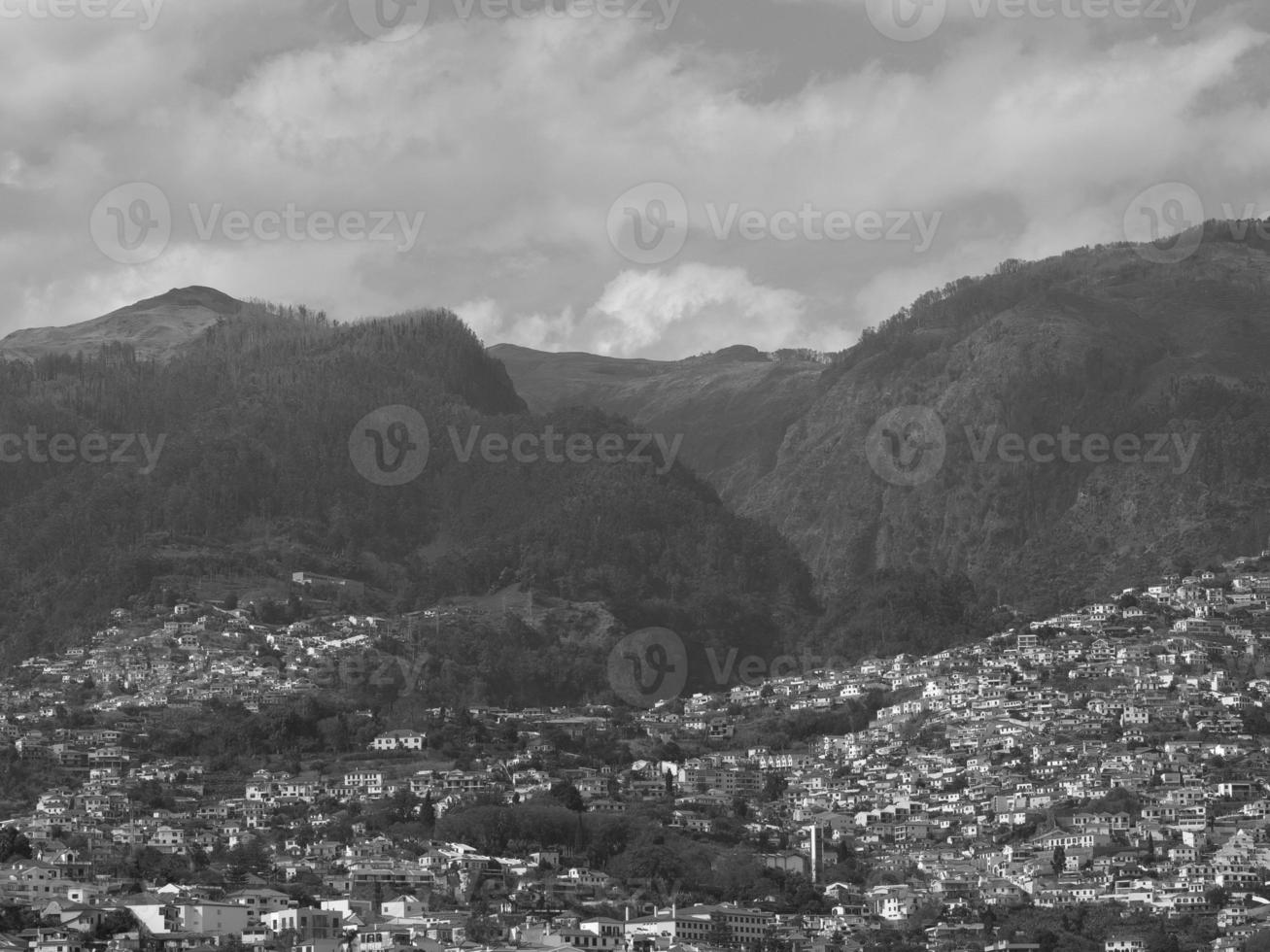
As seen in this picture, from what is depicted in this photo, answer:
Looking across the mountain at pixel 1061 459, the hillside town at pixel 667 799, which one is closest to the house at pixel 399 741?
the hillside town at pixel 667 799

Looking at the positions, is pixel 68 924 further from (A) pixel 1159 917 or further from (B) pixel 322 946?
(A) pixel 1159 917

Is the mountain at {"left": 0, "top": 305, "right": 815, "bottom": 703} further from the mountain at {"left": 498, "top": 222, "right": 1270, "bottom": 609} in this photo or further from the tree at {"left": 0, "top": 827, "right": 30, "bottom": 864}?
the tree at {"left": 0, "top": 827, "right": 30, "bottom": 864}

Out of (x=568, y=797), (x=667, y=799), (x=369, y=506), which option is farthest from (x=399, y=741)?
(x=369, y=506)

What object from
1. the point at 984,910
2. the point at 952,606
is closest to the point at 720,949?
the point at 984,910

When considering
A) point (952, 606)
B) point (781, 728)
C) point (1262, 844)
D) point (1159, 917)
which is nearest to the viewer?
point (1159, 917)

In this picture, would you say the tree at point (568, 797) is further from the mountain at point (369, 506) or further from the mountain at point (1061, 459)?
the mountain at point (1061, 459)

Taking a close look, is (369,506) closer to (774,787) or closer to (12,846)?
(774,787)

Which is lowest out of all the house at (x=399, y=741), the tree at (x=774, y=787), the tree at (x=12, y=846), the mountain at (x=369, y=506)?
the tree at (x=12, y=846)
